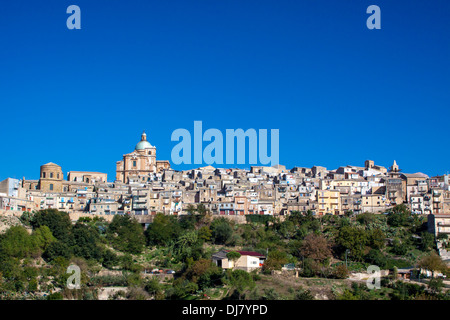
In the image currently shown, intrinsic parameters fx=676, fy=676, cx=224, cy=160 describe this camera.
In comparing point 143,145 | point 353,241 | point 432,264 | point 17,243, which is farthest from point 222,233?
point 143,145

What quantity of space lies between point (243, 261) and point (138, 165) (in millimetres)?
26191

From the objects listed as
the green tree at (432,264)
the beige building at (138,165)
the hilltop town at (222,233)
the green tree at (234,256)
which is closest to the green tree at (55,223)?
the hilltop town at (222,233)

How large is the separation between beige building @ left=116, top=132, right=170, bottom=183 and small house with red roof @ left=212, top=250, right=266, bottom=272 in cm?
2286

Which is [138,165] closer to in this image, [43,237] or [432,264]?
[43,237]

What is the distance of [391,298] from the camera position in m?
37.4

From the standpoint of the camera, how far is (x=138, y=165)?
66.4m

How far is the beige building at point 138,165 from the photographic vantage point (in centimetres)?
6581

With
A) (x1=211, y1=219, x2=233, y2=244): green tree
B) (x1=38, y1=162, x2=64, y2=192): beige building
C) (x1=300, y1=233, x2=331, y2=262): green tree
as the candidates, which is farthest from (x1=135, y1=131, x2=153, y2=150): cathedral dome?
(x1=300, y1=233, x2=331, y2=262): green tree

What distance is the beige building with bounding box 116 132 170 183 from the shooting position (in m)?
65.8

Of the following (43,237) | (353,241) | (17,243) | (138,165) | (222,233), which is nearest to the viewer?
(17,243)

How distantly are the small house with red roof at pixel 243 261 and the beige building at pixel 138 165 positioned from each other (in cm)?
2286

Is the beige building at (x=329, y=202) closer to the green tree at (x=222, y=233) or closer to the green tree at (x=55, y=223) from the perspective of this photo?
the green tree at (x=222, y=233)

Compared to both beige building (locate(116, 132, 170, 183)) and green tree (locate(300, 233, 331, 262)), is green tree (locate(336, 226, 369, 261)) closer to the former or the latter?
green tree (locate(300, 233, 331, 262))
